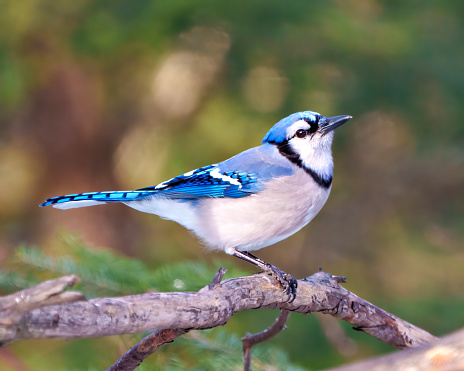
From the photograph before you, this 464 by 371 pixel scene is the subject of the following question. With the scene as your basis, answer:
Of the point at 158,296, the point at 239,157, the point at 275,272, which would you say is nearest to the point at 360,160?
the point at 239,157

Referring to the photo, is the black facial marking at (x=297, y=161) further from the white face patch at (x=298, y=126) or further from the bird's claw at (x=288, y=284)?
the bird's claw at (x=288, y=284)

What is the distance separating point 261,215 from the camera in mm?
1761

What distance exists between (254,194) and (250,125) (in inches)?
44.0

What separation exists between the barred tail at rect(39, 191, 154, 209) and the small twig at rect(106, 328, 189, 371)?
502mm

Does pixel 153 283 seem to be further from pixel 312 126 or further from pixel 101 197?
pixel 312 126

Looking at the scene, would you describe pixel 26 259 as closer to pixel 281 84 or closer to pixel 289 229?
pixel 289 229

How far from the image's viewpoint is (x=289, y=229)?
179 centimetres

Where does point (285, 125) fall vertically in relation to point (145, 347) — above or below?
above

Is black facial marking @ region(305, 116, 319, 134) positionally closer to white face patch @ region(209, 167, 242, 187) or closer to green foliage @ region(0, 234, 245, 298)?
white face patch @ region(209, 167, 242, 187)

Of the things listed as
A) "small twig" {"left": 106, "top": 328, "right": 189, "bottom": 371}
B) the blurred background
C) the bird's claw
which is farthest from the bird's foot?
the blurred background

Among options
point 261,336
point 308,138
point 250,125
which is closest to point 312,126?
point 308,138

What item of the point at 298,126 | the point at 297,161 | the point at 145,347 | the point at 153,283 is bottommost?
the point at 153,283

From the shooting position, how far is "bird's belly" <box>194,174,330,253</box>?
1758 millimetres

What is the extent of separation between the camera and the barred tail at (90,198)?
1.67 metres
